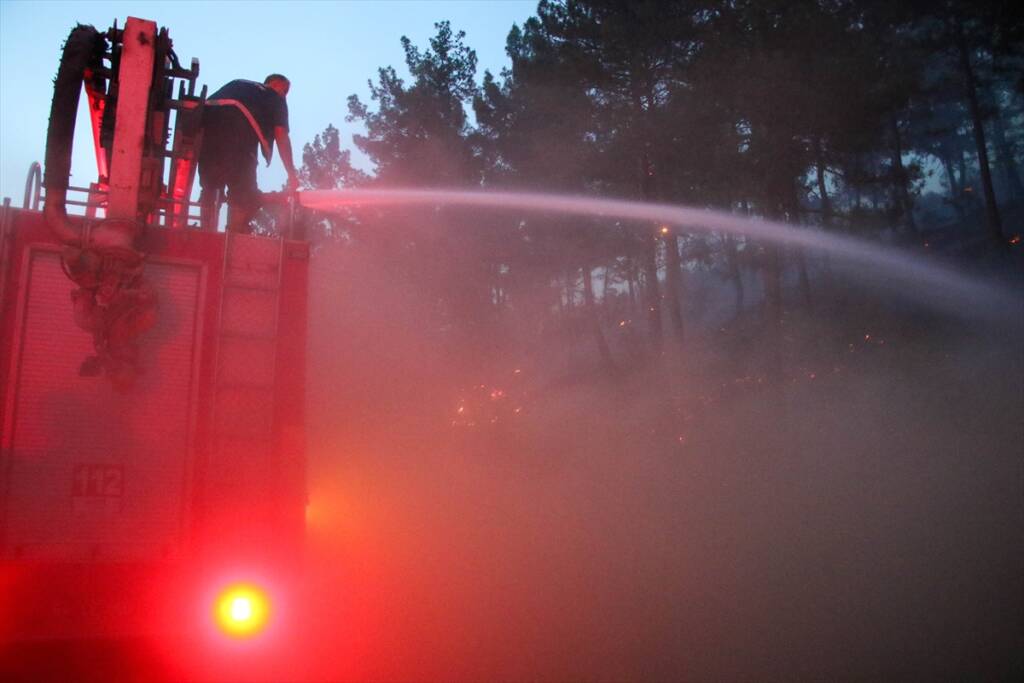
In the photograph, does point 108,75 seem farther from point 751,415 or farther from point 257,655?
point 751,415

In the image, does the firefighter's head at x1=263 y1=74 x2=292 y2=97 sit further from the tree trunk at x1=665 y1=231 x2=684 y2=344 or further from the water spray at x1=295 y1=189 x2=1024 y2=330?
the tree trunk at x1=665 y1=231 x2=684 y2=344

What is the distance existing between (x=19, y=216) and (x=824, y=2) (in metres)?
17.6

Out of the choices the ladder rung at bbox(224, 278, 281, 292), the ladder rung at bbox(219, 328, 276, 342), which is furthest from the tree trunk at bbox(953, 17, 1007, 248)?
the ladder rung at bbox(219, 328, 276, 342)

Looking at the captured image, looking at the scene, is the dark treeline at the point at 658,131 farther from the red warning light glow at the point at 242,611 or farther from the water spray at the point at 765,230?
the red warning light glow at the point at 242,611

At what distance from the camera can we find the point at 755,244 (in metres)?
20.0

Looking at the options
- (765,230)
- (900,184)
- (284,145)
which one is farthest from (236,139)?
(900,184)

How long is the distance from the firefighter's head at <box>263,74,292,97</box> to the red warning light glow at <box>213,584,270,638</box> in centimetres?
360

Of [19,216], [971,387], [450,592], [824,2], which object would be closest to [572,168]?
[824,2]

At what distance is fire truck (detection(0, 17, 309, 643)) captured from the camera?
378 centimetres

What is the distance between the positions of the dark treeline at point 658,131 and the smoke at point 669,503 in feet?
6.72

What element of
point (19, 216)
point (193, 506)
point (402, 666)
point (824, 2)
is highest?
point (824, 2)

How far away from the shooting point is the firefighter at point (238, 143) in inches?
207

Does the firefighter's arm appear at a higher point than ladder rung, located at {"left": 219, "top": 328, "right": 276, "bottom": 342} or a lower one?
higher

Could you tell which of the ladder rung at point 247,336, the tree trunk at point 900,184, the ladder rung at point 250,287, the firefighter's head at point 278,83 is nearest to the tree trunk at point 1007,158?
the tree trunk at point 900,184
